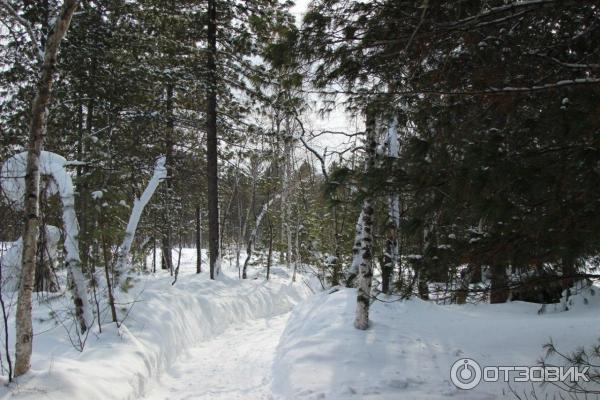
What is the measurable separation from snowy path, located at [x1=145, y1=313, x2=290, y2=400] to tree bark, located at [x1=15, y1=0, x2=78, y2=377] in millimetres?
1964

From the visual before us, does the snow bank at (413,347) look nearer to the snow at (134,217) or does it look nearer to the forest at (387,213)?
the forest at (387,213)

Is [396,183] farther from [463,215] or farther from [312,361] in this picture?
[312,361]

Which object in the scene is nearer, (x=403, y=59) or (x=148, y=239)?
(x=403, y=59)

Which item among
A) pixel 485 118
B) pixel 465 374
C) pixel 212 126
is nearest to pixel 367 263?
pixel 465 374

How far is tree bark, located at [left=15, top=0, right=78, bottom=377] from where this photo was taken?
3.90 meters

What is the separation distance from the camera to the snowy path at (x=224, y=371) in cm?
539

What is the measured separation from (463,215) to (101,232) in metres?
5.08

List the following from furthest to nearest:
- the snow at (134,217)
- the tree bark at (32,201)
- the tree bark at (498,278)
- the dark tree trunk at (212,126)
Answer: the dark tree trunk at (212,126) → the snow at (134,217) → the tree bark at (32,201) → the tree bark at (498,278)

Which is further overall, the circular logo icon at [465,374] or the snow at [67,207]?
the snow at [67,207]

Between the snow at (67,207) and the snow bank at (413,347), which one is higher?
the snow at (67,207)

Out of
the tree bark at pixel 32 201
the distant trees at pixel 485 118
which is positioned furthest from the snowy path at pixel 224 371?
the distant trees at pixel 485 118

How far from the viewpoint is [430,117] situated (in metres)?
4.07

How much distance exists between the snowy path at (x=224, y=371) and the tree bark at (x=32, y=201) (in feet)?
6.44

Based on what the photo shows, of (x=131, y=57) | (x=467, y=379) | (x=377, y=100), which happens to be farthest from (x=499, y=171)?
Result: (x=131, y=57)
